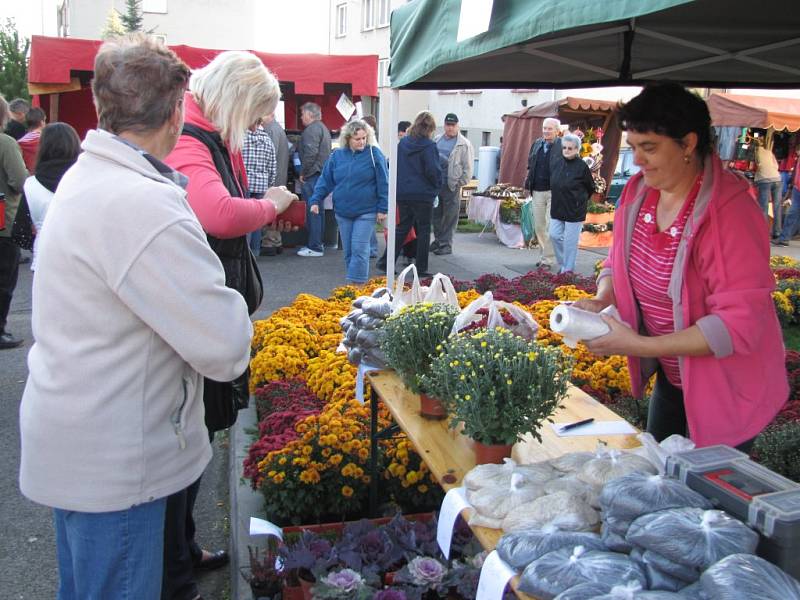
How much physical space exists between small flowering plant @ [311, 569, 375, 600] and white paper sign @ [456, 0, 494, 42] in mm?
1793

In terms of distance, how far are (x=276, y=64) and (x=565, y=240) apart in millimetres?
5174

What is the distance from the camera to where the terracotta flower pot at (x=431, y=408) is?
8.22 feet

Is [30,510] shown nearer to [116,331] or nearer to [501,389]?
[116,331]

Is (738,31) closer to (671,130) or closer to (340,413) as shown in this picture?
(671,130)

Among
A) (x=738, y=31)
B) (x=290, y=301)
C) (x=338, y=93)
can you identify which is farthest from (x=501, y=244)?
(x=738, y=31)

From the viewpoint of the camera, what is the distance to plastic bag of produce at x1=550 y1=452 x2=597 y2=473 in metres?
1.90

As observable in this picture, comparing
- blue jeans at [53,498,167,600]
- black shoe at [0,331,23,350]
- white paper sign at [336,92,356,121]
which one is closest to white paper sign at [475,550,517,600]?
blue jeans at [53,498,167,600]

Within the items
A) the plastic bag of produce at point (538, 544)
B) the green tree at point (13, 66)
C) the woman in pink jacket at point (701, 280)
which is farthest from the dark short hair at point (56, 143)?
the green tree at point (13, 66)

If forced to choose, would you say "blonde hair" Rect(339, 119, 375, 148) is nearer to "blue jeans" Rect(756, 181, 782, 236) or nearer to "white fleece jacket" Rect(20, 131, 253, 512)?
"white fleece jacket" Rect(20, 131, 253, 512)

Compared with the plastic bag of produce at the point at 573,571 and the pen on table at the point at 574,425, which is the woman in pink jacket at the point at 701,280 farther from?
the plastic bag of produce at the point at 573,571

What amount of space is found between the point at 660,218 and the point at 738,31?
4.17ft

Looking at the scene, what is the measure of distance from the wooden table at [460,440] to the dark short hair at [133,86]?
3.88ft

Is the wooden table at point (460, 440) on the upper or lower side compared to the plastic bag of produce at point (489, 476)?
lower

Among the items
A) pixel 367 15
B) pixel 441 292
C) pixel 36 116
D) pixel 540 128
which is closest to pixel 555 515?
pixel 441 292
